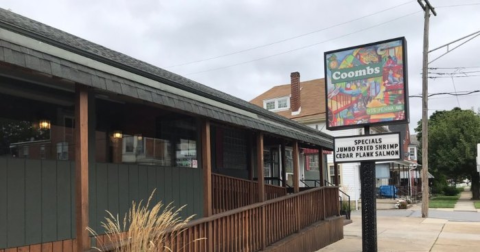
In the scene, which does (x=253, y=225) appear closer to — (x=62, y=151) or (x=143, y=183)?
(x=143, y=183)

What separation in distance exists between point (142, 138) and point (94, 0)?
676cm

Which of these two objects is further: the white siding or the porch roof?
the white siding

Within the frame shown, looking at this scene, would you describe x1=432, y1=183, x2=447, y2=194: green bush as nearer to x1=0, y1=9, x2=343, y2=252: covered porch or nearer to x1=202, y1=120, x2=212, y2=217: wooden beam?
x1=0, y1=9, x2=343, y2=252: covered porch

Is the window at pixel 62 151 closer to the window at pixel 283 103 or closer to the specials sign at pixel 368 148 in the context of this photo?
the specials sign at pixel 368 148

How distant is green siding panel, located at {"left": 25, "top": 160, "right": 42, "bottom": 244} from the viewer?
566cm

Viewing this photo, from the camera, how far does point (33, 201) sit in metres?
5.76

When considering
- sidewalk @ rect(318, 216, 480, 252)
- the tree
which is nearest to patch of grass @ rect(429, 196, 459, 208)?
the tree

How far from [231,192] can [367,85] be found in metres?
3.91

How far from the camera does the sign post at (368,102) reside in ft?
27.1

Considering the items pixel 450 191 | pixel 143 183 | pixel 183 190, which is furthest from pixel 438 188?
pixel 143 183

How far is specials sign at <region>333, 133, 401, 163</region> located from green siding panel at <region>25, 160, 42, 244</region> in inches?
217

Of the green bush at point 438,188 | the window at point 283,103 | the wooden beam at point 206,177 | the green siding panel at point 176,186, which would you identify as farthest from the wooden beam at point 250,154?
the green bush at point 438,188

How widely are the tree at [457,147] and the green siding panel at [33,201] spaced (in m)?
33.0

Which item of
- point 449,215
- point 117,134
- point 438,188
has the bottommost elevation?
point 438,188
